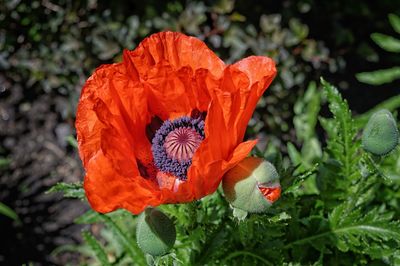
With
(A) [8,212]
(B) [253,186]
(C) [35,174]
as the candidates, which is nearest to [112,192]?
(B) [253,186]

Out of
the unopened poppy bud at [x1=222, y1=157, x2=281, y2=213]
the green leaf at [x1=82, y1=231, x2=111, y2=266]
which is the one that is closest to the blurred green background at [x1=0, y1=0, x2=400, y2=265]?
the green leaf at [x1=82, y1=231, x2=111, y2=266]

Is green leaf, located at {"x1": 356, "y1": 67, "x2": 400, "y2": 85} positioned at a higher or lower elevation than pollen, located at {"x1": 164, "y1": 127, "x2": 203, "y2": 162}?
lower

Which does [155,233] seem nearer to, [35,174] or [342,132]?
[342,132]

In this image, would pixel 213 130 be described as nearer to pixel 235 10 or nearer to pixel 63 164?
pixel 235 10

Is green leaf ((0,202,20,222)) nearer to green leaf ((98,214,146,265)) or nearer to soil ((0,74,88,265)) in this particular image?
soil ((0,74,88,265))

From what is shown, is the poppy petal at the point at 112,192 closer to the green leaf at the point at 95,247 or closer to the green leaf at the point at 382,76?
the green leaf at the point at 95,247

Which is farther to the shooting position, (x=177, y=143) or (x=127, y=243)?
(x=127, y=243)
